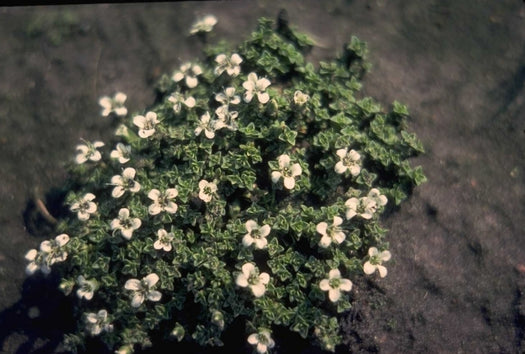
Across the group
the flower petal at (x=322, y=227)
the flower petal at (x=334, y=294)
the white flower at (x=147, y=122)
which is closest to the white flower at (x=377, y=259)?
the flower petal at (x=334, y=294)

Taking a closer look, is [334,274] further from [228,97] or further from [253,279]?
[228,97]

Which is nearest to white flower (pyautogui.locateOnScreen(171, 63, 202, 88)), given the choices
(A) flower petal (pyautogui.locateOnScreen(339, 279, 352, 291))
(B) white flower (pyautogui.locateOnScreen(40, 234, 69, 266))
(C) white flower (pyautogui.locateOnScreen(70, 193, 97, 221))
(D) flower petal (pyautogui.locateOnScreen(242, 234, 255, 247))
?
(C) white flower (pyautogui.locateOnScreen(70, 193, 97, 221))

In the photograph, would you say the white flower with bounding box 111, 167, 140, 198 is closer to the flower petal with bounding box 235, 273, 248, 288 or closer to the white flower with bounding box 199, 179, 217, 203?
the white flower with bounding box 199, 179, 217, 203

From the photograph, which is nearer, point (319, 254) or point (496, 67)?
point (319, 254)

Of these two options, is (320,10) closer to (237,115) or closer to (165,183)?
(237,115)

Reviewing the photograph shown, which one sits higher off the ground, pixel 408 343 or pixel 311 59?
pixel 311 59

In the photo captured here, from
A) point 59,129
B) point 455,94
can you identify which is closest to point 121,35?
point 59,129

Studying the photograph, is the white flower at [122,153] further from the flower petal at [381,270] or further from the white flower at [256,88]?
the flower petal at [381,270]
